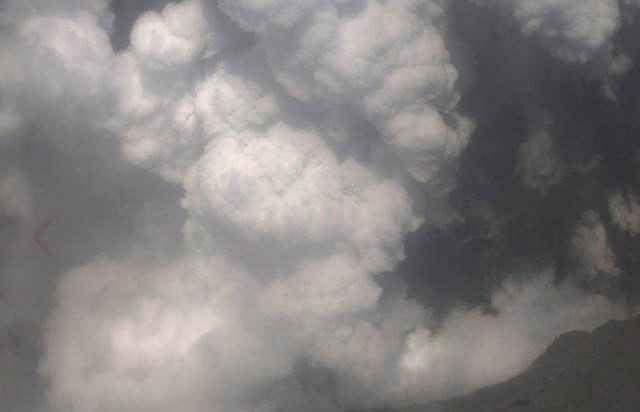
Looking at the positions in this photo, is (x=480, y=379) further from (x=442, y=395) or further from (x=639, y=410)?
(x=639, y=410)

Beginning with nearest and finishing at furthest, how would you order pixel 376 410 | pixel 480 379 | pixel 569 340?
pixel 569 340, pixel 376 410, pixel 480 379

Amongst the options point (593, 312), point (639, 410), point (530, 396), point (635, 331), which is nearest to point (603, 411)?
point (639, 410)

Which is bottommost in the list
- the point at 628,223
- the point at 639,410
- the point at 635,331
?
A: the point at 639,410

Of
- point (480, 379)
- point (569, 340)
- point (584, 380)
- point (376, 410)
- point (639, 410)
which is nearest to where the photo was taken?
point (639, 410)

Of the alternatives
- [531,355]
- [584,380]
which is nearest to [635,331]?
[584,380]

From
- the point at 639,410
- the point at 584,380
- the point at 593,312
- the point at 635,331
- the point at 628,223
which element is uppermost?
the point at 628,223

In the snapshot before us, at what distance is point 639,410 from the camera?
2111cm

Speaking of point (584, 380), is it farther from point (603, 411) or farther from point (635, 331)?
point (635, 331)

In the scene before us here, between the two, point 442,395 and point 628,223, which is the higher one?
point 628,223

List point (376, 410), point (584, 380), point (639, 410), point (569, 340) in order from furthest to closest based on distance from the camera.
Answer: point (376, 410)
point (569, 340)
point (584, 380)
point (639, 410)

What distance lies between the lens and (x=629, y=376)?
22453mm

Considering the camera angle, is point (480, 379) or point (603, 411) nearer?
point (603, 411)

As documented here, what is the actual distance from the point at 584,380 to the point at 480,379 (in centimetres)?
912

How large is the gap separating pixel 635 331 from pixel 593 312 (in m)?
8.71
